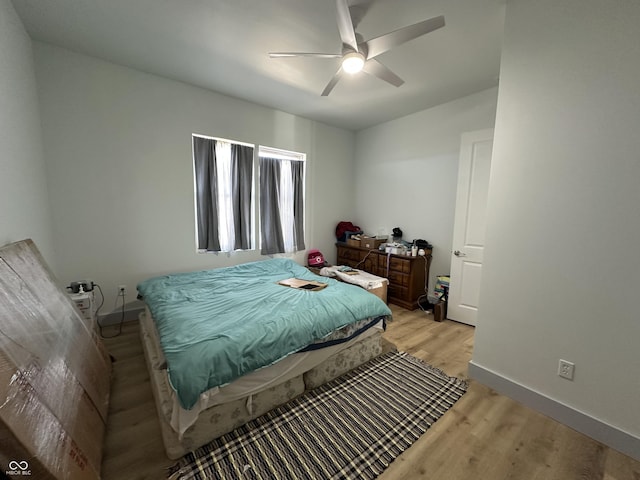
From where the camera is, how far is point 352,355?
7.00ft

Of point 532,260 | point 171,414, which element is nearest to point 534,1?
point 532,260

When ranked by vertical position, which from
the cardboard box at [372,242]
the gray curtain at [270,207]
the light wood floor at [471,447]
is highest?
the gray curtain at [270,207]

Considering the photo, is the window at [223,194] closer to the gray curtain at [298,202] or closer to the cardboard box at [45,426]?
the gray curtain at [298,202]

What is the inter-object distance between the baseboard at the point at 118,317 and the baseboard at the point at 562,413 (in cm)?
357

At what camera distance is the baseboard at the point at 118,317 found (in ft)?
9.04

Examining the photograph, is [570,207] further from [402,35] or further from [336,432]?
[336,432]

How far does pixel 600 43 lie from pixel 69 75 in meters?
4.18

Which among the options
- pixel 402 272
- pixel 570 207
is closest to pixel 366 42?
pixel 570 207

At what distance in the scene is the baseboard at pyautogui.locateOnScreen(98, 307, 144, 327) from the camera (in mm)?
2754

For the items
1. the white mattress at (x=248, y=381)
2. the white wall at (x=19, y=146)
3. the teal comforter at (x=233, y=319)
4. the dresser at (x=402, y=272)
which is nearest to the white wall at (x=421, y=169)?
the dresser at (x=402, y=272)

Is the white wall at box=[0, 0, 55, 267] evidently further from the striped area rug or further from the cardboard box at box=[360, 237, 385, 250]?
the cardboard box at box=[360, 237, 385, 250]

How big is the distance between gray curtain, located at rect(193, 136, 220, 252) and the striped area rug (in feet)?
7.65

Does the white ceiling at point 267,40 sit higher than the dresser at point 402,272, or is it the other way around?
the white ceiling at point 267,40

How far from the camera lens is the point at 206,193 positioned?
127 inches
